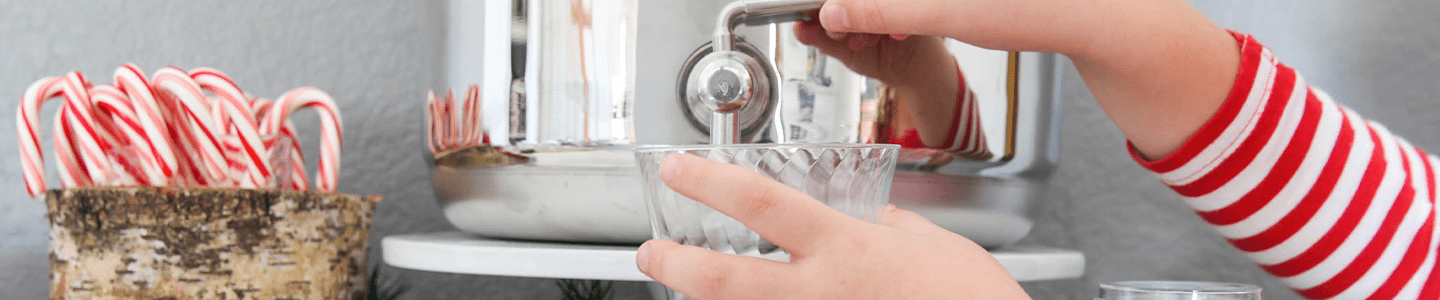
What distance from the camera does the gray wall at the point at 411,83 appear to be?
1.83 feet

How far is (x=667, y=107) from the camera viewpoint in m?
0.33

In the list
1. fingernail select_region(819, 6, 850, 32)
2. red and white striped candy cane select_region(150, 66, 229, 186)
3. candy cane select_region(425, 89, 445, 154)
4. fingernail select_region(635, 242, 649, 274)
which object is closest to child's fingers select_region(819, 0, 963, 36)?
fingernail select_region(819, 6, 850, 32)

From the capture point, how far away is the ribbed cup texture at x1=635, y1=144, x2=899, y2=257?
0.77 ft

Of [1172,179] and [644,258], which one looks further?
[1172,179]

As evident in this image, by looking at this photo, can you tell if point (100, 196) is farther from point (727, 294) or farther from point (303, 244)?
point (727, 294)

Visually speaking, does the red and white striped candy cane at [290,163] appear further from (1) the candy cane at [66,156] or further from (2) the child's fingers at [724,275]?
(2) the child's fingers at [724,275]

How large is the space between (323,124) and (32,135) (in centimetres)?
14

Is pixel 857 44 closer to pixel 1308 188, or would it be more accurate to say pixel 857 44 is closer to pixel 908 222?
pixel 908 222

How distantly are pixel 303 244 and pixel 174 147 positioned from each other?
0.09 metres

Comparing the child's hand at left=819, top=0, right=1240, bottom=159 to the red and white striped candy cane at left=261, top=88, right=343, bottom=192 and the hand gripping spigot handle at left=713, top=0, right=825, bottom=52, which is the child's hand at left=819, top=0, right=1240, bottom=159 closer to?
the hand gripping spigot handle at left=713, top=0, right=825, bottom=52

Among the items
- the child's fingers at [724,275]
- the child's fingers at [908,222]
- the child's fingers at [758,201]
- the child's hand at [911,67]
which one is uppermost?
the child's hand at [911,67]

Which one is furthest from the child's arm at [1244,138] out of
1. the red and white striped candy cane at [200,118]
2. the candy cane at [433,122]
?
the red and white striped candy cane at [200,118]

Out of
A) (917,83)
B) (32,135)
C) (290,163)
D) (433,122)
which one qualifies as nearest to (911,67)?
(917,83)

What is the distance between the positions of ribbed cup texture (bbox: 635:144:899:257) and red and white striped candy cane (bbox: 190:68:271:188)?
0.84 ft
